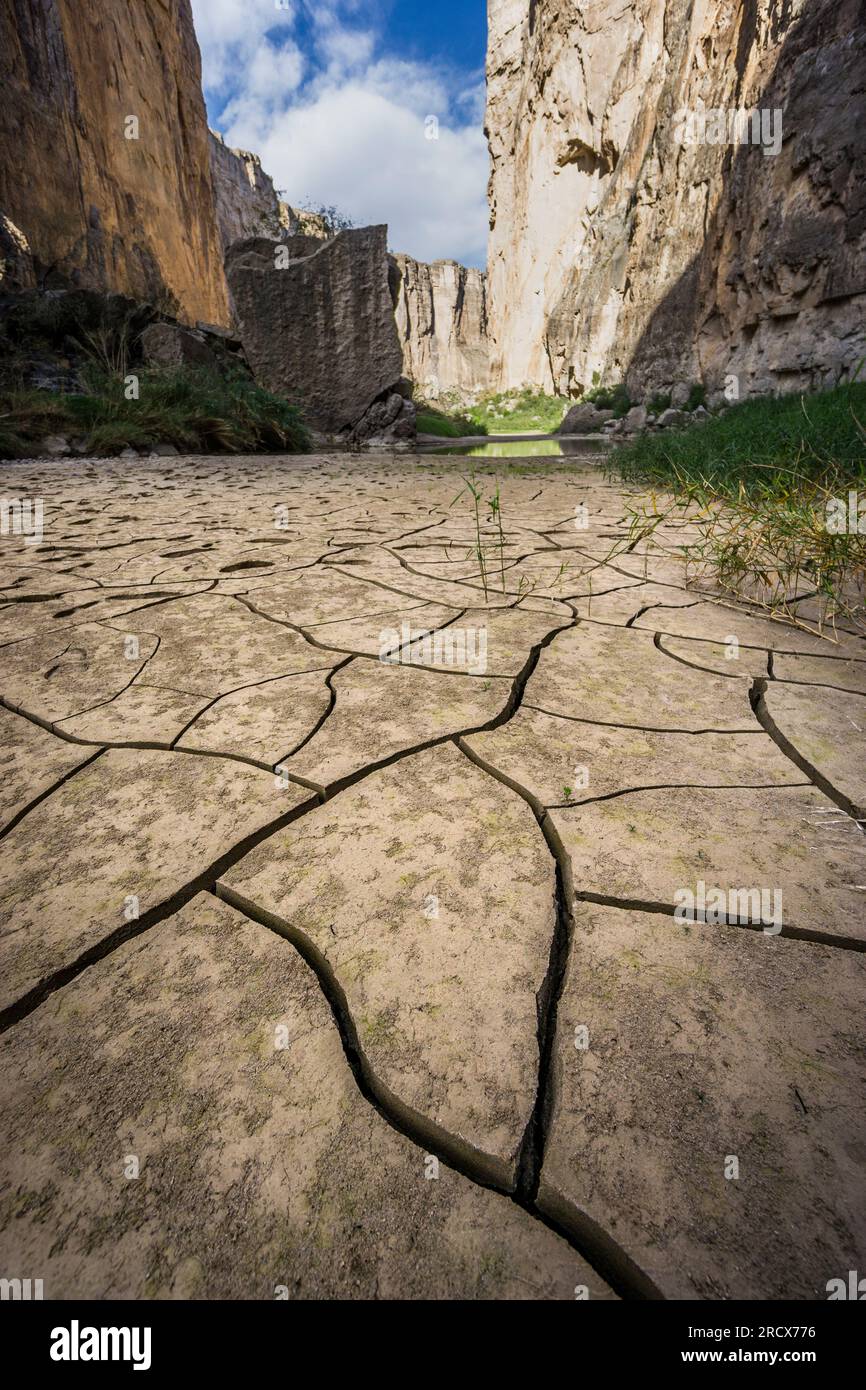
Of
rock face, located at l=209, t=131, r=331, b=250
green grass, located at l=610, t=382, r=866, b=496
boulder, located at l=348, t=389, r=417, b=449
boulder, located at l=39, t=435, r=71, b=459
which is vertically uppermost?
rock face, located at l=209, t=131, r=331, b=250

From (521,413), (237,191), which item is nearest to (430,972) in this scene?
(521,413)

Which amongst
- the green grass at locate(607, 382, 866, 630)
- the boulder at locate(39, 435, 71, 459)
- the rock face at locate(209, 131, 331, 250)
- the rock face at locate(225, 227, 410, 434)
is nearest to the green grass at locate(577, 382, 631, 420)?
the rock face at locate(225, 227, 410, 434)

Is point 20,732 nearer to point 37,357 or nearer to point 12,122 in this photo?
point 37,357

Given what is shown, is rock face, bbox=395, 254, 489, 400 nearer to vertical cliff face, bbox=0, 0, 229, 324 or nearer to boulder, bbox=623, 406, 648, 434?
vertical cliff face, bbox=0, 0, 229, 324

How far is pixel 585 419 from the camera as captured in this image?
11312 millimetres

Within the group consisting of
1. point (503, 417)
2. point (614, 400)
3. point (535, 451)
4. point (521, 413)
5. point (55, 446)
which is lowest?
point (55, 446)

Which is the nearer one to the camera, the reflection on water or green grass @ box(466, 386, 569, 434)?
the reflection on water

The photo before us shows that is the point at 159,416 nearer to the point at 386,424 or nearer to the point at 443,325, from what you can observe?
the point at 386,424

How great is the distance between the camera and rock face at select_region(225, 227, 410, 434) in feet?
24.5

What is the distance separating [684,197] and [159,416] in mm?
10164

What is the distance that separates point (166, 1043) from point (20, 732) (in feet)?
2.43

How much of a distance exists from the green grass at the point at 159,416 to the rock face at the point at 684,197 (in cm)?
603

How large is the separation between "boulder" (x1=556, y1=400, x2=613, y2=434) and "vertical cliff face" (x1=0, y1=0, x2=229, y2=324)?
8.48 m
